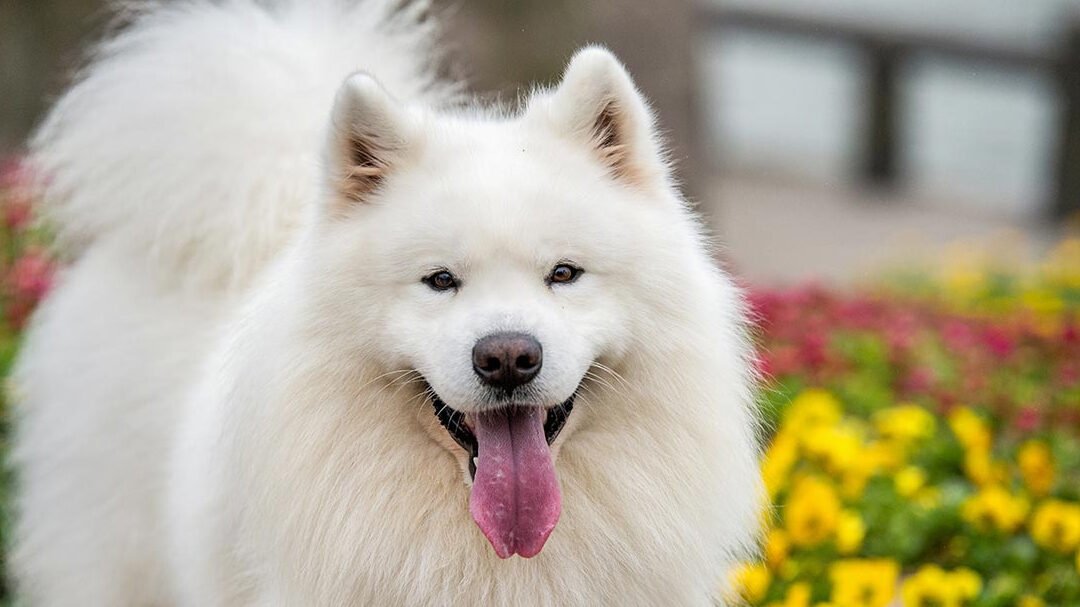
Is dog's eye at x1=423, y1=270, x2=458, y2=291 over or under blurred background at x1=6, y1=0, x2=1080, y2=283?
over

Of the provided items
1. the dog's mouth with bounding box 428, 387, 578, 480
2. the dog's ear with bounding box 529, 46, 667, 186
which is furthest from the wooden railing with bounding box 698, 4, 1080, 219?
the dog's mouth with bounding box 428, 387, 578, 480

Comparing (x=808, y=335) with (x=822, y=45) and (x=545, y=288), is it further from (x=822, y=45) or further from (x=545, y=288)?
(x=822, y=45)

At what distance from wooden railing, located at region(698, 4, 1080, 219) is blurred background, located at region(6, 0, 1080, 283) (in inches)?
0.7

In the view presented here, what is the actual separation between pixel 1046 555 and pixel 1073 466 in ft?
2.35

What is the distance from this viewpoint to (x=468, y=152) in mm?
2887

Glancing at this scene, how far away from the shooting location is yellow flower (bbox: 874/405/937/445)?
4.70 meters

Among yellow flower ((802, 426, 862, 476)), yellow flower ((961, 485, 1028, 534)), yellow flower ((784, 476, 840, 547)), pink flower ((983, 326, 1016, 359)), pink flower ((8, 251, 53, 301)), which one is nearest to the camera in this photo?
yellow flower ((784, 476, 840, 547))

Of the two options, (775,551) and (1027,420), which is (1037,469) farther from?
(775,551)

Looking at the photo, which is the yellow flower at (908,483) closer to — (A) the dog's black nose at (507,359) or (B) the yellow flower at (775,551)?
(B) the yellow flower at (775,551)

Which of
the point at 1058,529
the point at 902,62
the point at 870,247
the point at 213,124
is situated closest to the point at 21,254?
the point at 213,124

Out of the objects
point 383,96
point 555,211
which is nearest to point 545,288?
point 555,211

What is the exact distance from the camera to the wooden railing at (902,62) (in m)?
12.0

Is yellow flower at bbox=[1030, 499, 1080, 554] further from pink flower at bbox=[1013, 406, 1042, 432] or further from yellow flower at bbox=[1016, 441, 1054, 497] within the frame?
pink flower at bbox=[1013, 406, 1042, 432]

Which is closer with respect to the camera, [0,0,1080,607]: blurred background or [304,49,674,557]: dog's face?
[304,49,674,557]: dog's face
